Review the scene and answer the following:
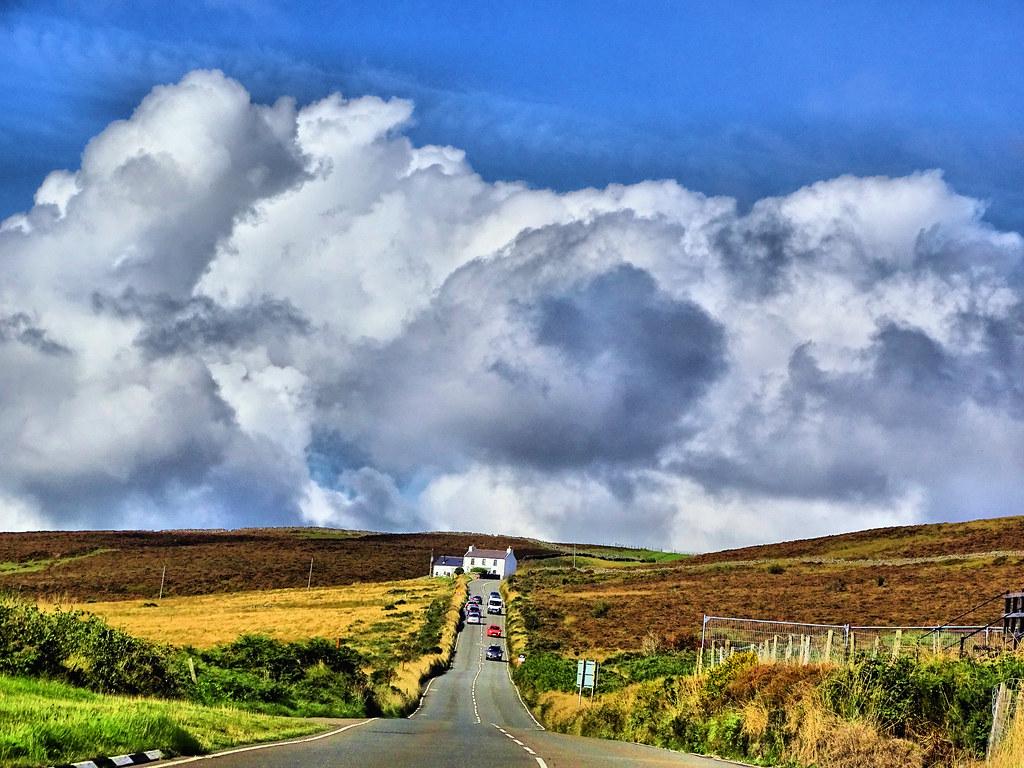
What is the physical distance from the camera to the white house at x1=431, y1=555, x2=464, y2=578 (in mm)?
189300

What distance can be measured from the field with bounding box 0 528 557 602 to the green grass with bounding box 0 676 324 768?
335 feet

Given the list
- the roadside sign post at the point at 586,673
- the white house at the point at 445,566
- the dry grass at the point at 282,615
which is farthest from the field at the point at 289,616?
the white house at the point at 445,566

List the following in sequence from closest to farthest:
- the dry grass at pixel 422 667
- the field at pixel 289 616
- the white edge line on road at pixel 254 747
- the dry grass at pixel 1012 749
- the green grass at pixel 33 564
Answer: the white edge line on road at pixel 254 747
the dry grass at pixel 1012 749
the dry grass at pixel 422 667
the field at pixel 289 616
the green grass at pixel 33 564

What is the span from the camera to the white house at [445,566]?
189300 mm

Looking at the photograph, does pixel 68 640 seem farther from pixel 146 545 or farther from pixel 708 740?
pixel 146 545

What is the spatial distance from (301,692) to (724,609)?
57.2 m

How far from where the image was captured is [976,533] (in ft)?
433

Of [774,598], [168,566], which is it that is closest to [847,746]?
[774,598]

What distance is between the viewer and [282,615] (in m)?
109

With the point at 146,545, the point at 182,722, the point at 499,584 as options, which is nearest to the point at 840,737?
A: the point at 182,722

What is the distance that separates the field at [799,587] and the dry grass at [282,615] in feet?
43.4

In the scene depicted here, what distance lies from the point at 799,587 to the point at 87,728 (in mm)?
95935

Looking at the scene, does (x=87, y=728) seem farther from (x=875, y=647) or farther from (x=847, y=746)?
(x=875, y=647)

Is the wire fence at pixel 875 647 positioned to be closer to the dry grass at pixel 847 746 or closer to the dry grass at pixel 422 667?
the dry grass at pixel 847 746
